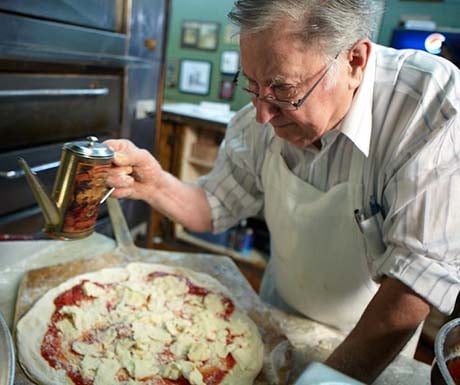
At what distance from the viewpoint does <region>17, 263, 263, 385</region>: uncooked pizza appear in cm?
86

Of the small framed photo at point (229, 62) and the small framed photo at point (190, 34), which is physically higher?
the small framed photo at point (190, 34)

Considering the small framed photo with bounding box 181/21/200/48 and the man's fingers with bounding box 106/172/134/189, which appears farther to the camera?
the small framed photo with bounding box 181/21/200/48

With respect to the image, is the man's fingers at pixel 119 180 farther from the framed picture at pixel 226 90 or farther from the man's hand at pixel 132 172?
the framed picture at pixel 226 90

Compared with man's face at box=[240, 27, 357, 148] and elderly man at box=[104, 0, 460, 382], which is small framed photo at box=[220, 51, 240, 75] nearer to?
elderly man at box=[104, 0, 460, 382]

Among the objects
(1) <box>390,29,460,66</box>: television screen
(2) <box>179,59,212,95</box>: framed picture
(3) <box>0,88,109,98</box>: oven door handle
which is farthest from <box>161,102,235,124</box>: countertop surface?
(1) <box>390,29,460,66</box>: television screen

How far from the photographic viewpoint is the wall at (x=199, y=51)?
132 inches

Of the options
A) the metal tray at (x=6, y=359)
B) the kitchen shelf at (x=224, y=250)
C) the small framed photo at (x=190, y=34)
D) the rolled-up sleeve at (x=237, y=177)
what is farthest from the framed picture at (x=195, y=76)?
the metal tray at (x=6, y=359)

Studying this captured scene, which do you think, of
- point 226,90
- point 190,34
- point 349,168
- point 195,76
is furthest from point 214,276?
point 190,34

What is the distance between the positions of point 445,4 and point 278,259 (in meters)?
2.33

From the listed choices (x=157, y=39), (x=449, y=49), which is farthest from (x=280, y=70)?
(x=449, y=49)

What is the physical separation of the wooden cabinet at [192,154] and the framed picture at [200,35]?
65 centimetres

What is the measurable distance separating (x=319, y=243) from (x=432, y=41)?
1954 mm

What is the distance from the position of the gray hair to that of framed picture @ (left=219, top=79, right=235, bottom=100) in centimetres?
267

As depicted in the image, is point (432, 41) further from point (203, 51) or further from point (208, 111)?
point (203, 51)
